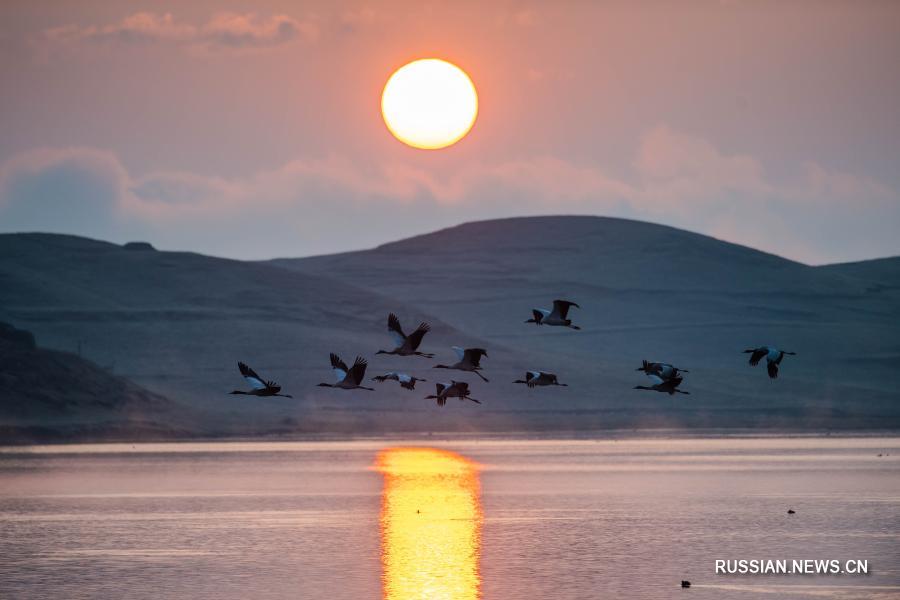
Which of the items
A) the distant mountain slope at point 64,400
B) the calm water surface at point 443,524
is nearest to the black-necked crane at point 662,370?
the calm water surface at point 443,524

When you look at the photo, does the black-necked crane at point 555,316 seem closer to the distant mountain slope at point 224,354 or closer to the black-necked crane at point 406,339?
the black-necked crane at point 406,339

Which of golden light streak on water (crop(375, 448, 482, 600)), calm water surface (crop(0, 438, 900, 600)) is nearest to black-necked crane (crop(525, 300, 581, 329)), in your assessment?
calm water surface (crop(0, 438, 900, 600))

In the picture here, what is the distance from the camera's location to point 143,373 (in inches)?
6550

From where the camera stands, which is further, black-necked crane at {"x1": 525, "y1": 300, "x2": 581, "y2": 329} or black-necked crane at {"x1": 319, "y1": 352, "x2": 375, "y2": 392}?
black-necked crane at {"x1": 319, "y1": 352, "x2": 375, "y2": 392}

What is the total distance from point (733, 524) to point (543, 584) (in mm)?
18802

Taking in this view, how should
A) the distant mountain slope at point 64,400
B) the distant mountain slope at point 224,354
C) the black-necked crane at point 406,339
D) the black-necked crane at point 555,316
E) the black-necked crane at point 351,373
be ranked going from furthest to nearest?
the distant mountain slope at point 224,354 < the distant mountain slope at point 64,400 < the black-necked crane at point 351,373 < the black-necked crane at point 406,339 < the black-necked crane at point 555,316

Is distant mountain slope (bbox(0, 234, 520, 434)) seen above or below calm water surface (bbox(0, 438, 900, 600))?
above

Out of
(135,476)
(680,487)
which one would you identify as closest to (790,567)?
(680,487)

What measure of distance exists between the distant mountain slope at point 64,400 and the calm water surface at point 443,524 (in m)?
16.9

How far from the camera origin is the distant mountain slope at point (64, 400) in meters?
130

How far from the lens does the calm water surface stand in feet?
158

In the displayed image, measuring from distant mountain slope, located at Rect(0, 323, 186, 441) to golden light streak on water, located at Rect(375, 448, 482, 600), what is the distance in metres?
34.5

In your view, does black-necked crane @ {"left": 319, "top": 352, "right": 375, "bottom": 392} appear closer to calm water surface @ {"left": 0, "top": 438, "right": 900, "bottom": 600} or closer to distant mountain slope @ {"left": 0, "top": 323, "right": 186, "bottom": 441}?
calm water surface @ {"left": 0, "top": 438, "right": 900, "bottom": 600}

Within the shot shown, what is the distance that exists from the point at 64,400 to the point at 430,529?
7567cm
